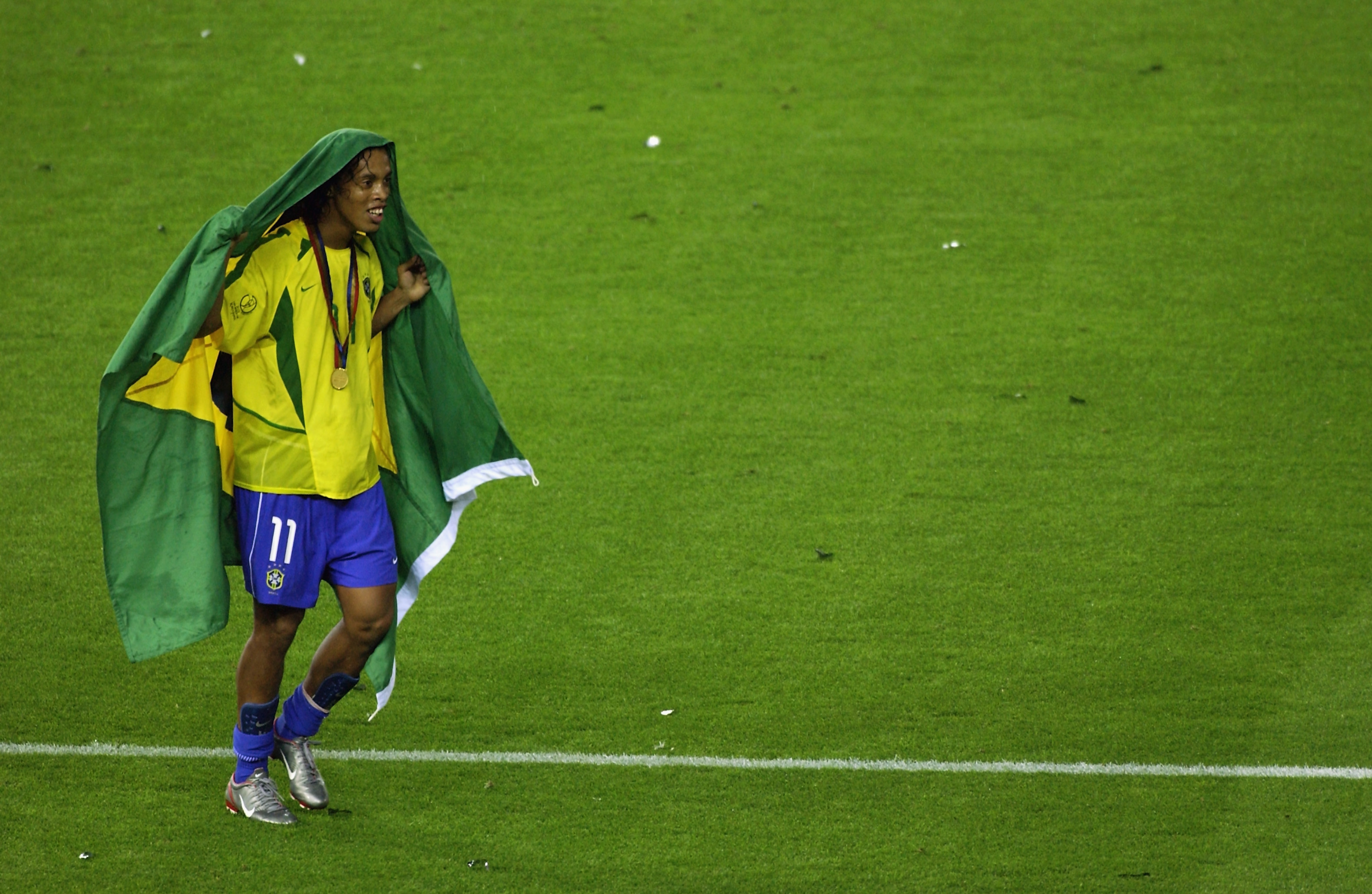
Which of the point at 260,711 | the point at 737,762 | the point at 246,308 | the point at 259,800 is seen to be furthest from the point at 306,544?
the point at 737,762

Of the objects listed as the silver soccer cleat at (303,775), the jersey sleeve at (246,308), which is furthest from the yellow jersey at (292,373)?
the silver soccer cleat at (303,775)

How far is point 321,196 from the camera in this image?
12.6 ft

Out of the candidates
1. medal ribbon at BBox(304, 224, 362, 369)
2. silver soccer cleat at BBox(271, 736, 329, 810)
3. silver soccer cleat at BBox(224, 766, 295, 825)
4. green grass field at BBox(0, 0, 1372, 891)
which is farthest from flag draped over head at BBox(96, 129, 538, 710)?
green grass field at BBox(0, 0, 1372, 891)

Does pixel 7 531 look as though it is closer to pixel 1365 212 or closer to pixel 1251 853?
pixel 1251 853

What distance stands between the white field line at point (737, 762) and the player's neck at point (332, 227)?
5.32 ft

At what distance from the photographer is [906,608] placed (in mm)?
5336

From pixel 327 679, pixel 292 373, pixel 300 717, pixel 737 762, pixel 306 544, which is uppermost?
pixel 292 373

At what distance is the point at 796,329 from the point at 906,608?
2.39 metres

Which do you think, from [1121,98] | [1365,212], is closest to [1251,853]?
[1365,212]

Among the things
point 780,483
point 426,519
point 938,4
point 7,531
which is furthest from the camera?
point 938,4

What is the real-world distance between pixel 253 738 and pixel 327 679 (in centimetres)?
26

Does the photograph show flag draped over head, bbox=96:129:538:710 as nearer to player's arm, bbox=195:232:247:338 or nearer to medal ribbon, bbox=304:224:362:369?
player's arm, bbox=195:232:247:338

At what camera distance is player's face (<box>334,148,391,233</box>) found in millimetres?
3742

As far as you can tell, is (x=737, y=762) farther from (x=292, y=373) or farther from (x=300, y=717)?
(x=292, y=373)
